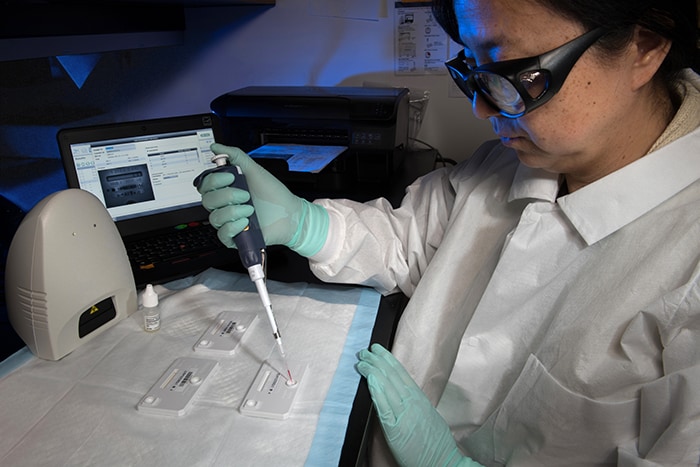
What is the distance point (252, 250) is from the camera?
751 mm

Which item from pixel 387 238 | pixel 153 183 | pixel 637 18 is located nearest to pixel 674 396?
pixel 637 18

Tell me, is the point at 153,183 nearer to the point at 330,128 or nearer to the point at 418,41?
the point at 330,128

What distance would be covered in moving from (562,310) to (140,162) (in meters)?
0.94

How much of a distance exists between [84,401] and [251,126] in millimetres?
1044

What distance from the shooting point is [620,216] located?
0.71 metres

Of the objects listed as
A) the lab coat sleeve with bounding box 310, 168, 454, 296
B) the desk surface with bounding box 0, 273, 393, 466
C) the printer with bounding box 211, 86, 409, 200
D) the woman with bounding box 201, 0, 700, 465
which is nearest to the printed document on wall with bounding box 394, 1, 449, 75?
the printer with bounding box 211, 86, 409, 200

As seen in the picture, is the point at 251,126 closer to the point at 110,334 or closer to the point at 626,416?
the point at 110,334

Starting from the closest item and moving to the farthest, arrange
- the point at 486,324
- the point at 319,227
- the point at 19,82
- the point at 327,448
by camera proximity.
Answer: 1. the point at 327,448
2. the point at 486,324
3. the point at 319,227
4. the point at 19,82

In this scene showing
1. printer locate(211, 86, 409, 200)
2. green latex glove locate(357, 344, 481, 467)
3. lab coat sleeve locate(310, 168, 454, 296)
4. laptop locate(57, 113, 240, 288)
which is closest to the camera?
green latex glove locate(357, 344, 481, 467)

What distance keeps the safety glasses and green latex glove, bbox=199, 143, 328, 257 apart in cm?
40

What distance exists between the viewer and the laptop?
1.07 m

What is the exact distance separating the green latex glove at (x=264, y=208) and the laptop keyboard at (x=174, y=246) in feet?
0.71

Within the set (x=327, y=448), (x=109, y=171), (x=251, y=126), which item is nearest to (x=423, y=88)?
(x=251, y=126)

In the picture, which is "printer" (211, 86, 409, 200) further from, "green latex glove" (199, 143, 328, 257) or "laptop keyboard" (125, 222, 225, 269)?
"green latex glove" (199, 143, 328, 257)
